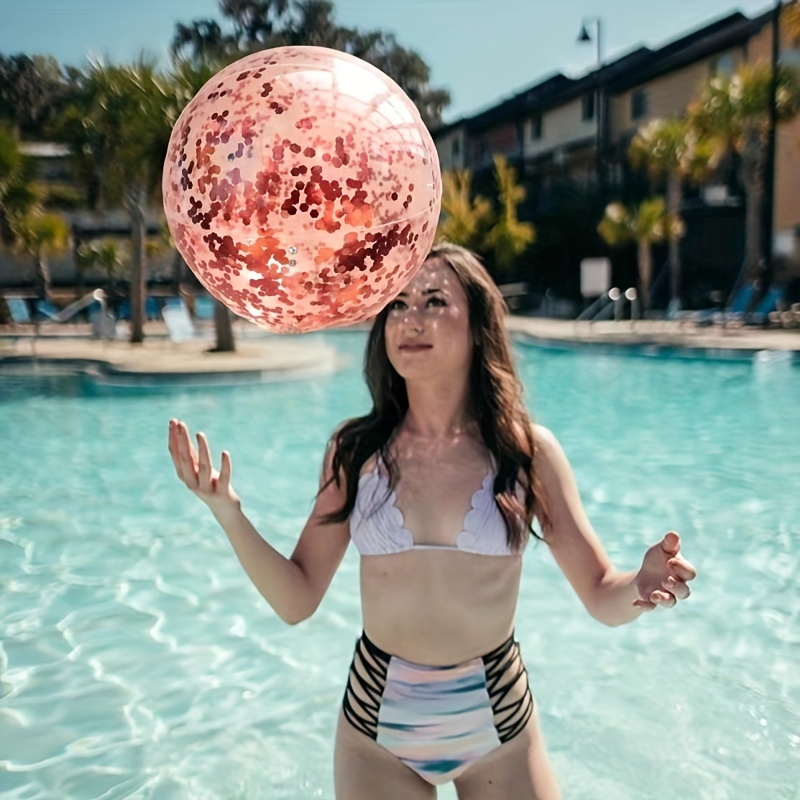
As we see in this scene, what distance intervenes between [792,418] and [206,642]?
7.70 meters

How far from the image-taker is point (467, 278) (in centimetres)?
202

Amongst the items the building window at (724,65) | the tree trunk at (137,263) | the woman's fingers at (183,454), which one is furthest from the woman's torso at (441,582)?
the building window at (724,65)

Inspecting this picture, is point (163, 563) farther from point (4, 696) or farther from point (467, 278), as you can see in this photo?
point (467, 278)

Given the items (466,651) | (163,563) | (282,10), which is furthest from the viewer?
(282,10)

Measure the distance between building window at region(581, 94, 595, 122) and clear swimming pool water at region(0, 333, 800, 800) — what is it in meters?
28.2

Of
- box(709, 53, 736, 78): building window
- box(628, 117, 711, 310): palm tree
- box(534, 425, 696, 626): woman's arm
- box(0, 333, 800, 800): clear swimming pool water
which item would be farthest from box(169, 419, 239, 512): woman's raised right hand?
box(709, 53, 736, 78): building window

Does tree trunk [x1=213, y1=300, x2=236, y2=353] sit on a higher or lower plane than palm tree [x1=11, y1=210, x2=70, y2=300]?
lower

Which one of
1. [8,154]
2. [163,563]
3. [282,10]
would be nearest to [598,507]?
[163,563]

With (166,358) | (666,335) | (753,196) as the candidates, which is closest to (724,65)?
(753,196)

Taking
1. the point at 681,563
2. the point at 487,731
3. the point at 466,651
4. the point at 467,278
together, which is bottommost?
the point at 487,731

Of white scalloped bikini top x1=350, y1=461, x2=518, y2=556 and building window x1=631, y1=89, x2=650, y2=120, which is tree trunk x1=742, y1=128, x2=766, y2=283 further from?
white scalloped bikini top x1=350, y1=461, x2=518, y2=556

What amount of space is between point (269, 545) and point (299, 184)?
797 millimetres

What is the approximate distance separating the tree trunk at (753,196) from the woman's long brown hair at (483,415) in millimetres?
23563

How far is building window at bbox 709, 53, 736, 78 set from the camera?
29.0m
